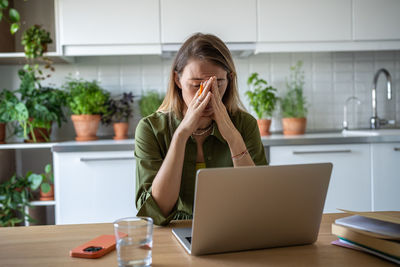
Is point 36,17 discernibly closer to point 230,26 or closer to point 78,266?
point 230,26

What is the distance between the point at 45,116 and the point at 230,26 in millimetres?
1391

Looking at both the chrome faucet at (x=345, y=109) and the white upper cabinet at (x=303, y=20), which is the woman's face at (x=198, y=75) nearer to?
the white upper cabinet at (x=303, y=20)

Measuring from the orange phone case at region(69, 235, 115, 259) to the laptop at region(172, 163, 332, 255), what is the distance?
0.61 ft

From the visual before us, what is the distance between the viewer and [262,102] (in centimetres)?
296

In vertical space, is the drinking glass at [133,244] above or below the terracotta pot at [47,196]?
above

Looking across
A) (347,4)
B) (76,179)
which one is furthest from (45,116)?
(347,4)

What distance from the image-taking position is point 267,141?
2574 millimetres

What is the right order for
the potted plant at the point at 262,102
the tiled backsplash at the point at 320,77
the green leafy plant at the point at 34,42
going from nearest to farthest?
the green leafy plant at the point at 34,42 → the potted plant at the point at 262,102 → the tiled backsplash at the point at 320,77

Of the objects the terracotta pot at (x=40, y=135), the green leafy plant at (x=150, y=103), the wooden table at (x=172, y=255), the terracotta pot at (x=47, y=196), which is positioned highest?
the green leafy plant at (x=150, y=103)

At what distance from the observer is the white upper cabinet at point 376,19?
9.31ft

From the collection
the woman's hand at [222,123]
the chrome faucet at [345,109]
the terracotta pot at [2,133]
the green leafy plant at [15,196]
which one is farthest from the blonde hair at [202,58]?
the chrome faucet at [345,109]

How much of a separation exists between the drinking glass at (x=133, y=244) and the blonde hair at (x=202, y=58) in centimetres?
84

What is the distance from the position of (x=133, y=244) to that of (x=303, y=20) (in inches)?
94.1

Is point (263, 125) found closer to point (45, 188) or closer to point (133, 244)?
point (45, 188)
